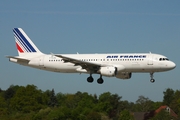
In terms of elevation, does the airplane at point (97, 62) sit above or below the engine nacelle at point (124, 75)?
above

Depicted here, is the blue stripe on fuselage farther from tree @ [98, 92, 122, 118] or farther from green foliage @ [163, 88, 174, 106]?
green foliage @ [163, 88, 174, 106]

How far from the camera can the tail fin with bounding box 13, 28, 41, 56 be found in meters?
99.5

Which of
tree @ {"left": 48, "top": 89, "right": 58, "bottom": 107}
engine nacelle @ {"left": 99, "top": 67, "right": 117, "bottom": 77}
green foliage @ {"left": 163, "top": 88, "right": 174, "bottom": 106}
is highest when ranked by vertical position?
green foliage @ {"left": 163, "top": 88, "right": 174, "bottom": 106}

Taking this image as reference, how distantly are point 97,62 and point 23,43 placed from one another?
16862mm

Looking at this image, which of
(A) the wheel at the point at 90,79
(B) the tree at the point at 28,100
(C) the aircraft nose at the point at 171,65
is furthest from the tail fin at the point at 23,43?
(B) the tree at the point at 28,100

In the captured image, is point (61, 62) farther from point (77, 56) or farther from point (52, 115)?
point (52, 115)

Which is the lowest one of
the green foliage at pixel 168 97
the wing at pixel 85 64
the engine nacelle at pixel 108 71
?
the engine nacelle at pixel 108 71

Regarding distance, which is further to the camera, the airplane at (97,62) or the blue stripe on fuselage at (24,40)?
the blue stripe on fuselage at (24,40)

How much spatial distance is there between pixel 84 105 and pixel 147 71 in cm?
7096

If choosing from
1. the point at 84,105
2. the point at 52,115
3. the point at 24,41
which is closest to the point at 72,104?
the point at 84,105

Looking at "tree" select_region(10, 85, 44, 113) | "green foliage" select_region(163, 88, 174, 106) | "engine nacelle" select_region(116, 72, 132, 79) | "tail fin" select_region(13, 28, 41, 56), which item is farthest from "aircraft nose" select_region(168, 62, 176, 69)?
"green foliage" select_region(163, 88, 174, 106)

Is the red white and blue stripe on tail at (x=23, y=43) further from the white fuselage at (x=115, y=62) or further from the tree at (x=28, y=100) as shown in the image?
the tree at (x=28, y=100)

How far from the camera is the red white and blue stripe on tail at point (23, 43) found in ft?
327

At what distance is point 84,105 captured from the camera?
157 metres
